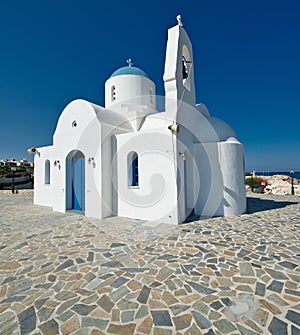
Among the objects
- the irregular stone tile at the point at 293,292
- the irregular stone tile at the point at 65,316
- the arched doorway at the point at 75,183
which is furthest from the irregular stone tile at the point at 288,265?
the arched doorway at the point at 75,183

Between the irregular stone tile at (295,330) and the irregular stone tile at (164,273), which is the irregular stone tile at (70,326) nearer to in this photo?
the irregular stone tile at (164,273)

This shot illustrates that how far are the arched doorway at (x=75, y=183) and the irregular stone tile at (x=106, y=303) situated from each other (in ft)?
26.0

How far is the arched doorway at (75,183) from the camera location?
35.5 feet

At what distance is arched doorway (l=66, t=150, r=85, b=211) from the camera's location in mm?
10812

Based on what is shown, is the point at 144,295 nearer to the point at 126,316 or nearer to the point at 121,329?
the point at 126,316

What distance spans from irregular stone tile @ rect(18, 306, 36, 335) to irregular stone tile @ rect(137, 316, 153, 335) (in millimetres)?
1602

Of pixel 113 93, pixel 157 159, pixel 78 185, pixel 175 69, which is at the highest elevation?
pixel 113 93

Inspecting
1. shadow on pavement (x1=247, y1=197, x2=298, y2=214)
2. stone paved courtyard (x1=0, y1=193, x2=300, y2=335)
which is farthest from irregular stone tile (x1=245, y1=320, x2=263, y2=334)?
shadow on pavement (x1=247, y1=197, x2=298, y2=214)

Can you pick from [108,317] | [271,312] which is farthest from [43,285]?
[271,312]

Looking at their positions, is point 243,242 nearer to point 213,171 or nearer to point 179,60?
point 213,171

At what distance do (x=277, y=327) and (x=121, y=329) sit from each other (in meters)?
2.28

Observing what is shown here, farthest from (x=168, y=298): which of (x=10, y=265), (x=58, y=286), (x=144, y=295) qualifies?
(x=10, y=265)

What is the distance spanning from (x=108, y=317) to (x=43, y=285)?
5.79 feet

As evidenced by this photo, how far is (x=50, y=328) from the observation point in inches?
110
